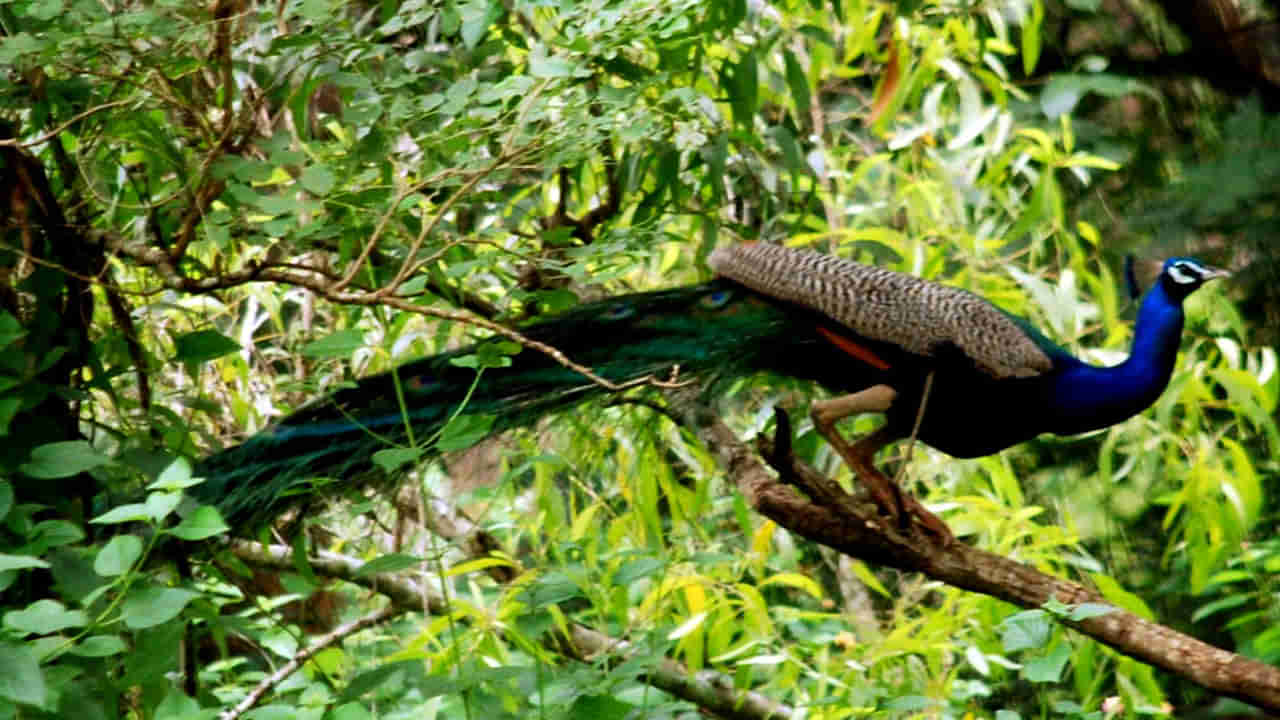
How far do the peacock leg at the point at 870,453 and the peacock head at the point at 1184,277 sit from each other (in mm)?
489

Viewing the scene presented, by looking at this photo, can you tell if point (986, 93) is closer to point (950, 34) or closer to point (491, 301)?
point (950, 34)

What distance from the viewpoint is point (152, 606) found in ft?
4.18

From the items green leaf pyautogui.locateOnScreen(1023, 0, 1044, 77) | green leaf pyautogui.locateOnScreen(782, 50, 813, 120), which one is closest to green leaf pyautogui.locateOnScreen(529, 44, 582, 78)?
green leaf pyautogui.locateOnScreen(782, 50, 813, 120)

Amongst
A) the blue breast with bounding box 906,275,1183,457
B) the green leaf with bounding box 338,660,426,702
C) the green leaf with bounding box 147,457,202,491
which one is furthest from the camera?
the blue breast with bounding box 906,275,1183,457

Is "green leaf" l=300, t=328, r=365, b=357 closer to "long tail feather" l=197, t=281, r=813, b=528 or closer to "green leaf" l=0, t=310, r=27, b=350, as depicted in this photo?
"green leaf" l=0, t=310, r=27, b=350

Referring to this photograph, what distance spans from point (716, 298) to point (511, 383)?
0.37 metres

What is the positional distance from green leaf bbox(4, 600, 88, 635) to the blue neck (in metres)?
1.53

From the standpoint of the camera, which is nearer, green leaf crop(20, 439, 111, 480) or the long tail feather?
green leaf crop(20, 439, 111, 480)

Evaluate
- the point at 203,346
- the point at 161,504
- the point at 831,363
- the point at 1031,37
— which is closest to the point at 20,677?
the point at 161,504

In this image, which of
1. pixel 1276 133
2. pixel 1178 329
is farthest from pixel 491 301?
pixel 1276 133

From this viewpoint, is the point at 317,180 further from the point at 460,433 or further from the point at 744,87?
the point at 744,87

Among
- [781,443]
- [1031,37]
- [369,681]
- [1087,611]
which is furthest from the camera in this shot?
[1031,37]

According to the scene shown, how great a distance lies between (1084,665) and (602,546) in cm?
90

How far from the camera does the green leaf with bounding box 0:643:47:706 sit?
1170 mm
